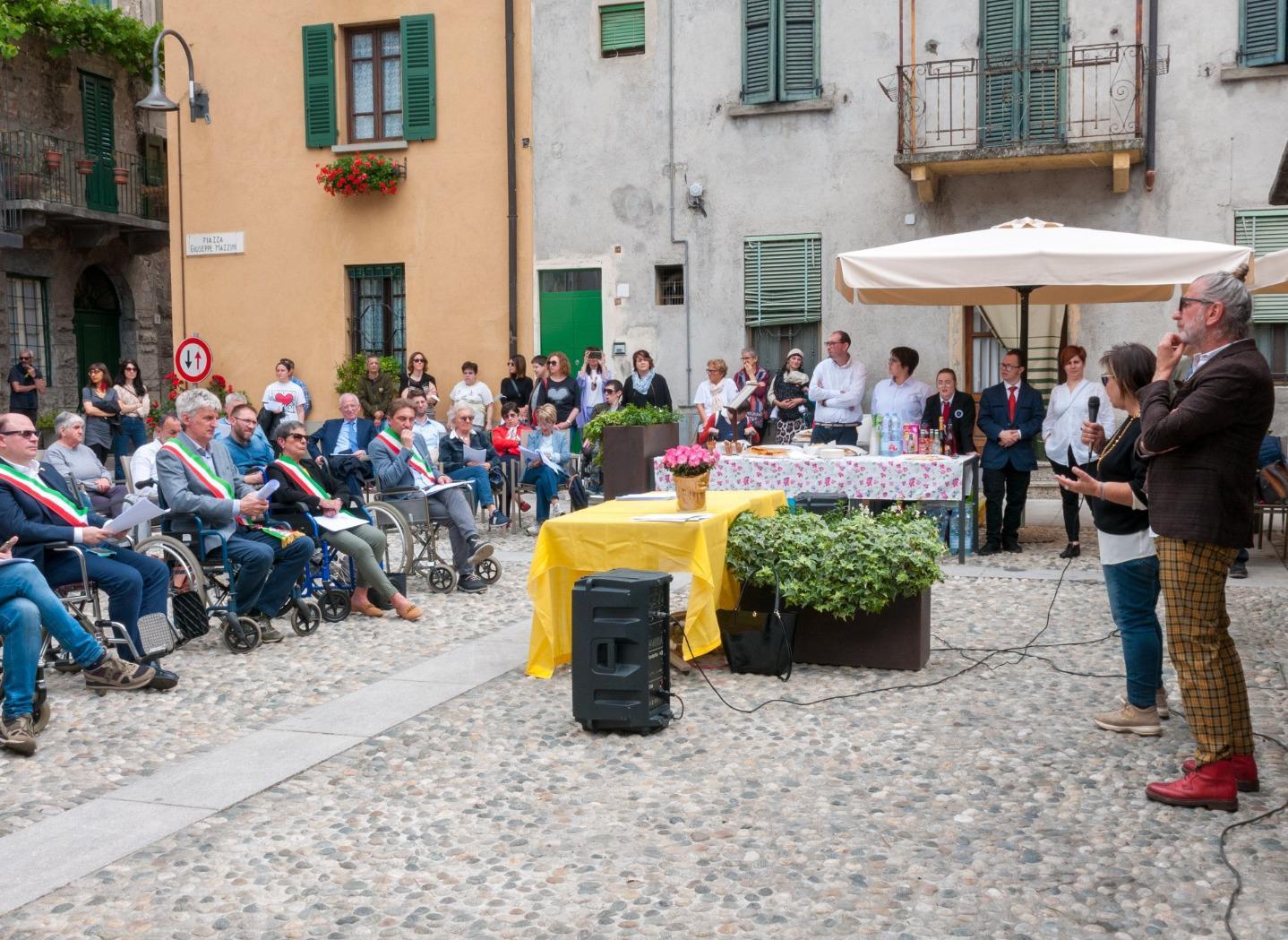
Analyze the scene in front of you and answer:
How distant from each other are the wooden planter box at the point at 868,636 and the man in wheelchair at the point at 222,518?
2.78m

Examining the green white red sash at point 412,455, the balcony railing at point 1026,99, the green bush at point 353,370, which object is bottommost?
the green white red sash at point 412,455

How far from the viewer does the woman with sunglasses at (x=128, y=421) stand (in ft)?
54.5

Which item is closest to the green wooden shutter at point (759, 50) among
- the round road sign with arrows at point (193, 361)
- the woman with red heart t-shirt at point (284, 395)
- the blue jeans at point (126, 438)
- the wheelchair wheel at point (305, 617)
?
the woman with red heart t-shirt at point (284, 395)

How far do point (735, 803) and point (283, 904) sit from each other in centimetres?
165

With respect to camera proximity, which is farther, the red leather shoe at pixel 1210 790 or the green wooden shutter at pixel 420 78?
the green wooden shutter at pixel 420 78

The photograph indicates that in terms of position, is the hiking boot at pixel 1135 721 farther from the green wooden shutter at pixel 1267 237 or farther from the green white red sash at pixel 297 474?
the green wooden shutter at pixel 1267 237

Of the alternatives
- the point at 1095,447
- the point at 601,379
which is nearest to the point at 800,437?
the point at 601,379

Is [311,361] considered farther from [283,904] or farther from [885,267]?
[283,904]

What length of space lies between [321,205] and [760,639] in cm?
1332

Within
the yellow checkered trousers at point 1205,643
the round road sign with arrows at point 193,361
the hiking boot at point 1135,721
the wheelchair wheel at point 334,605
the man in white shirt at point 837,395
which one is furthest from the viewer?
the round road sign with arrows at point 193,361

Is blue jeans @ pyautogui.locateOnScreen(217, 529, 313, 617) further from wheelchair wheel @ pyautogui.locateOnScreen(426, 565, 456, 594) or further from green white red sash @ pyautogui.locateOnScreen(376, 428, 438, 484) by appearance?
green white red sash @ pyautogui.locateOnScreen(376, 428, 438, 484)

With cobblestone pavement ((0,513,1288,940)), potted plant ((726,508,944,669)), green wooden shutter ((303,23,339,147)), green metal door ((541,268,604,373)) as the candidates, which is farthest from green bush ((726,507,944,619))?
green wooden shutter ((303,23,339,147))

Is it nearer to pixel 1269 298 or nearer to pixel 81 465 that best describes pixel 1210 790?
pixel 81 465

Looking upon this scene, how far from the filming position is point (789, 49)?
53.2 feet
